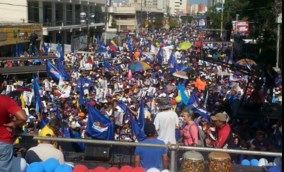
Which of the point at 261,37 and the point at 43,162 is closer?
the point at 43,162

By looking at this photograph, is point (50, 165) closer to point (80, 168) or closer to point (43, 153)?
point (43, 153)

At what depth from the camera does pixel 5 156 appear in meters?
4.75

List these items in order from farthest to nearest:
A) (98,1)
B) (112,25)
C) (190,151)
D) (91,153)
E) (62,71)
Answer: (112,25), (98,1), (62,71), (91,153), (190,151)

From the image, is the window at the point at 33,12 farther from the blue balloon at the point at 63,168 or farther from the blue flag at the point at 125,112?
the blue balloon at the point at 63,168

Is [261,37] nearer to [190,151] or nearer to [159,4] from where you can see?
[190,151]

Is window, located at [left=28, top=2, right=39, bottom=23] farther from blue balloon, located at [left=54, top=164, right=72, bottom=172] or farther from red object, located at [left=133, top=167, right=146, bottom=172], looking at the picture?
red object, located at [left=133, top=167, right=146, bottom=172]

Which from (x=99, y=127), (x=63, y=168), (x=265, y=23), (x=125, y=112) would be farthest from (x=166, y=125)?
(x=265, y=23)

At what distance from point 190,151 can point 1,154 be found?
1.95m

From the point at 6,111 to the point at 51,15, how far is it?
146ft

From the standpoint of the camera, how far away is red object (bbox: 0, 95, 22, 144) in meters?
4.54

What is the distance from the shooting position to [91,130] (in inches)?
436

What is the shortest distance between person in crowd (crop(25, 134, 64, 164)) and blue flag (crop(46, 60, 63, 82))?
13462mm

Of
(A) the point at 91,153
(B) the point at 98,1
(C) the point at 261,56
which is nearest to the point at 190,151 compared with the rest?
(A) the point at 91,153

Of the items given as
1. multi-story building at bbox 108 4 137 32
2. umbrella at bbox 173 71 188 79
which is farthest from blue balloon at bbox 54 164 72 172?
multi-story building at bbox 108 4 137 32
